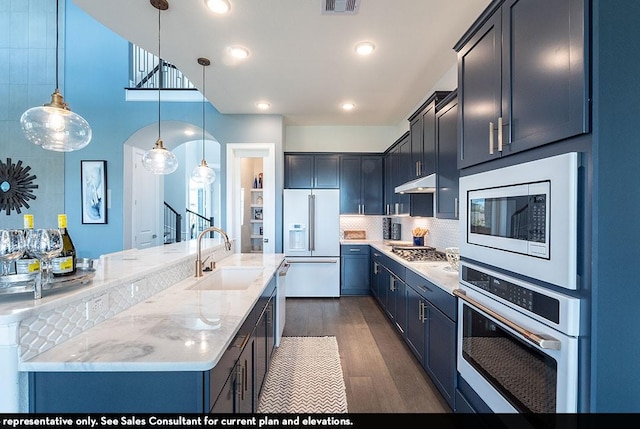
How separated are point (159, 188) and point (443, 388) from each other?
560cm

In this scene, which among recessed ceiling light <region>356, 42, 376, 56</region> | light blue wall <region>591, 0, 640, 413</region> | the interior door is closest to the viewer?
light blue wall <region>591, 0, 640, 413</region>

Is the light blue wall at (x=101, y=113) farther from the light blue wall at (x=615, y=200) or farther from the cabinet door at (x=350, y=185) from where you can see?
the light blue wall at (x=615, y=200)

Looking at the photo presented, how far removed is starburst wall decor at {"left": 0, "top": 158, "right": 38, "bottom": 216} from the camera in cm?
428

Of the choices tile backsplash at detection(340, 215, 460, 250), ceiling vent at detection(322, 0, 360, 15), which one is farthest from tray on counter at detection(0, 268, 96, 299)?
tile backsplash at detection(340, 215, 460, 250)

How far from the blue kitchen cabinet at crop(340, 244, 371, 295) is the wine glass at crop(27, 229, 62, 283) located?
398cm

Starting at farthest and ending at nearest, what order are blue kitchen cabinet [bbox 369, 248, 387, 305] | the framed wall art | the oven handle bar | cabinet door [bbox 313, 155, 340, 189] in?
cabinet door [bbox 313, 155, 340, 189]
the framed wall art
blue kitchen cabinet [bbox 369, 248, 387, 305]
the oven handle bar

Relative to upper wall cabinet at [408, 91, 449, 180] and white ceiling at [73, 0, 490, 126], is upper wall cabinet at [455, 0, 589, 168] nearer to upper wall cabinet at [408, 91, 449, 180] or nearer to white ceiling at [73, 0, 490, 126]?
white ceiling at [73, 0, 490, 126]

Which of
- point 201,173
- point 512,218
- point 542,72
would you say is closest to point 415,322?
point 512,218

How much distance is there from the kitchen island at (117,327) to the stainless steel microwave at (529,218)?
4.12ft

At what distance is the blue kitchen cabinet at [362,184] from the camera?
5.10m

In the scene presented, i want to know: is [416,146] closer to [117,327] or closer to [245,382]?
[245,382]

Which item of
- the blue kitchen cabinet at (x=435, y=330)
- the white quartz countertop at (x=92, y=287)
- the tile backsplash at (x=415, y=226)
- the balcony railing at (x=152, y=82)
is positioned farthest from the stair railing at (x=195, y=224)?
the blue kitchen cabinet at (x=435, y=330)
